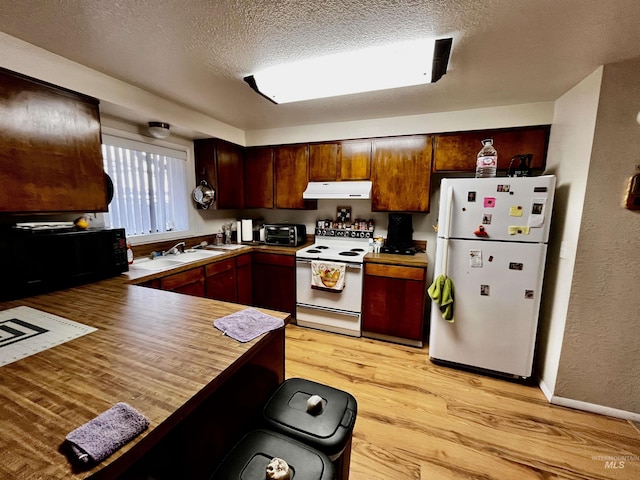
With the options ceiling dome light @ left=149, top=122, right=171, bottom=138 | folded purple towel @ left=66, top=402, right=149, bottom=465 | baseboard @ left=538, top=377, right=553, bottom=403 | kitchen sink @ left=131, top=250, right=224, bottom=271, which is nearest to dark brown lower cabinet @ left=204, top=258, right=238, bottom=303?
kitchen sink @ left=131, top=250, right=224, bottom=271

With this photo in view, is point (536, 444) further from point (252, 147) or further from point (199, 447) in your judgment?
point (252, 147)

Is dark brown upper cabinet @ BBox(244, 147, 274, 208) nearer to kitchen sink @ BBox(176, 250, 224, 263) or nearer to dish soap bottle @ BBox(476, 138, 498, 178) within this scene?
kitchen sink @ BBox(176, 250, 224, 263)

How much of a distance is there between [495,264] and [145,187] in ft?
10.4

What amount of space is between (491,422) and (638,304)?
3.92 feet

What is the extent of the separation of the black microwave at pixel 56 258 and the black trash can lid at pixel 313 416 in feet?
5.02

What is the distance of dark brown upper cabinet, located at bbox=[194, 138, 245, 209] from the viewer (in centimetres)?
298

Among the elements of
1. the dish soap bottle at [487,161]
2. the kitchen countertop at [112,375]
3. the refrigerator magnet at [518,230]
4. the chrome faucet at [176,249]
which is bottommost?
the kitchen countertop at [112,375]

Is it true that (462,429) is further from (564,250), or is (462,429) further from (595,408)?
(564,250)

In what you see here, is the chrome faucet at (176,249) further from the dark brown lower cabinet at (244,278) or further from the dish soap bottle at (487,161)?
the dish soap bottle at (487,161)

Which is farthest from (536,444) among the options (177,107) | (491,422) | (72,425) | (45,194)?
(177,107)

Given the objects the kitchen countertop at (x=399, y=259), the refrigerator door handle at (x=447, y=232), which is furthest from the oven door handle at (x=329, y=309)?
the refrigerator door handle at (x=447, y=232)

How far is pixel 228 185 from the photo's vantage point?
125 inches

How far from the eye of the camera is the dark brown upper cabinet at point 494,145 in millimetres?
2316

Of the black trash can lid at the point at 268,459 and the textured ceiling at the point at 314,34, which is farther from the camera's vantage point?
the textured ceiling at the point at 314,34
